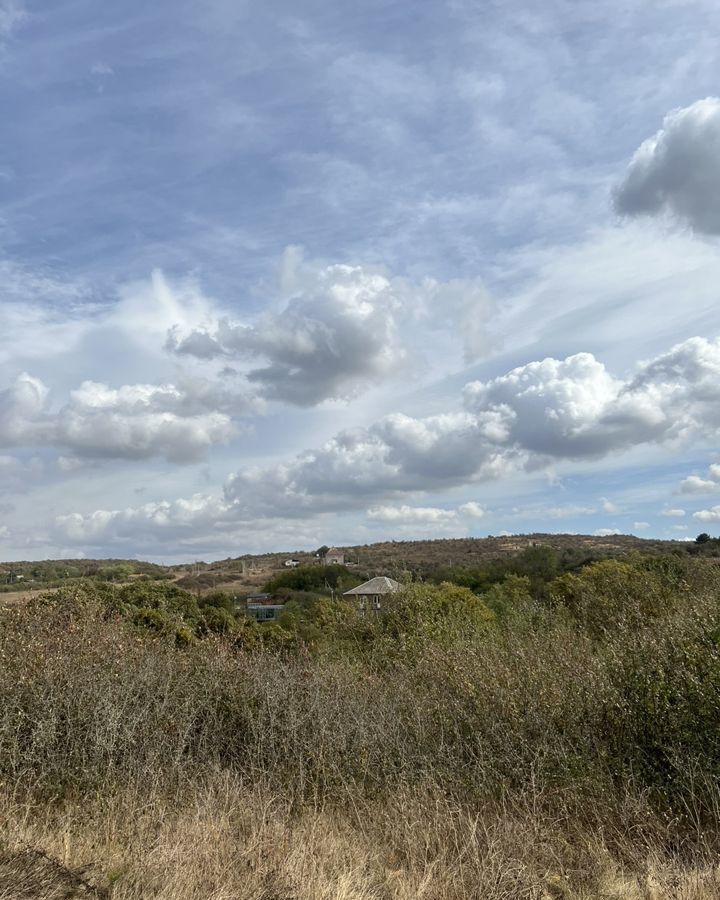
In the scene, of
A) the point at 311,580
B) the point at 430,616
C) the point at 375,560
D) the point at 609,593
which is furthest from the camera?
the point at 375,560

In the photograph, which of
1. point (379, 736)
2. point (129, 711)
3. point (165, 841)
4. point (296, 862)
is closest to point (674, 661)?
point (379, 736)

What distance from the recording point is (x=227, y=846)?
5086 mm

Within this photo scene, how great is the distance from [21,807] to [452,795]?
3529 mm

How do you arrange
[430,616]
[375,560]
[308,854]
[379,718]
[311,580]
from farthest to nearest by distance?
[375,560] < [311,580] < [430,616] < [379,718] < [308,854]

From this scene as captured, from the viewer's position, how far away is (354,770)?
23.2 ft

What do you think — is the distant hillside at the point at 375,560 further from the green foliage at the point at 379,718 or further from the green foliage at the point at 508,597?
the green foliage at the point at 379,718

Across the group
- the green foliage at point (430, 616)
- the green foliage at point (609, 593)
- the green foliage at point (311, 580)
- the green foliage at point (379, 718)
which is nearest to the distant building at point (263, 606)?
the green foliage at point (311, 580)

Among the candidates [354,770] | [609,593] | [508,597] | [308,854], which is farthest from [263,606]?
[308,854]

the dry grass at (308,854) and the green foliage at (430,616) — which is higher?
the green foliage at (430,616)

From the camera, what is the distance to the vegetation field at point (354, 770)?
184 inches

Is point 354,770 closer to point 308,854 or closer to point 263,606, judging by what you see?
point 308,854

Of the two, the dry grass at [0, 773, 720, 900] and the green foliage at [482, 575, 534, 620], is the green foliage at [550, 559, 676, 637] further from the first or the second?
the dry grass at [0, 773, 720, 900]

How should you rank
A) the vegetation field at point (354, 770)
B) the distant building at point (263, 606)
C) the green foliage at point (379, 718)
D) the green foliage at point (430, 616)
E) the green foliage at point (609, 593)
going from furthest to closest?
the distant building at point (263, 606)
the green foliage at point (609, 593)
the green foliage at point (430, 616)
the green foliage at point (379, 718)
the vegetation field at point (354, 770)

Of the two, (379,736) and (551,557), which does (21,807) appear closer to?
(379,736)
